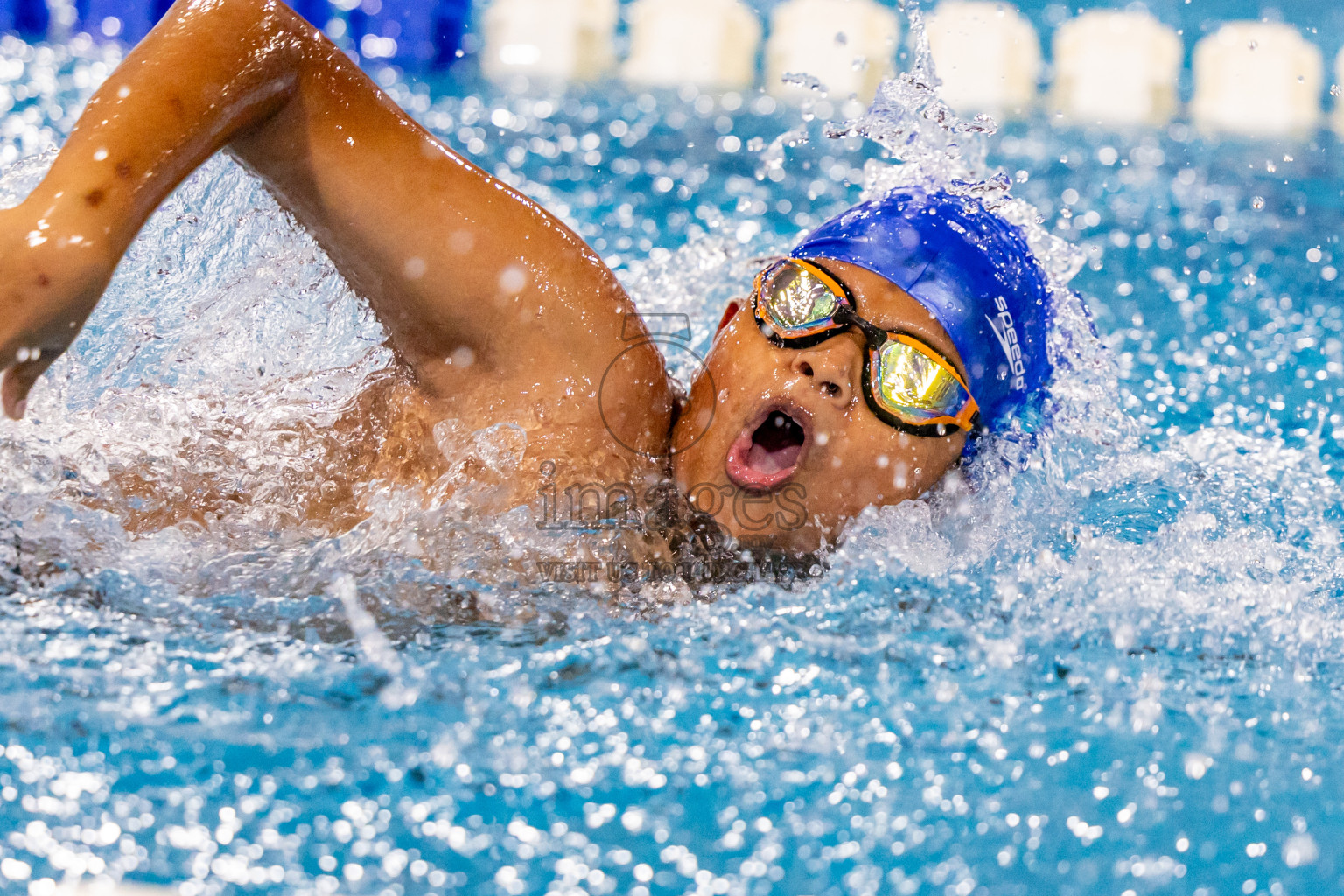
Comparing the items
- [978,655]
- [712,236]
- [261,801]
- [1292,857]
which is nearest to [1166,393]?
[712,236]

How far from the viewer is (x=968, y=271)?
1570mm

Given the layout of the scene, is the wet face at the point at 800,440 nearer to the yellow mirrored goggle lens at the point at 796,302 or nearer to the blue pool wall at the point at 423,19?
the yellow mirrored goggle lens at the point at 796,302

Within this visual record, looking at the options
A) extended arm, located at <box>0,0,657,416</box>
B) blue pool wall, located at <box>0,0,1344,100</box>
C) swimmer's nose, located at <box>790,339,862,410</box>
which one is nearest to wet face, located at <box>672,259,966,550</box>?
swimmer's nose, located at <box>790,339,862,410</box>

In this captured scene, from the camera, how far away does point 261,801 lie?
1095mm

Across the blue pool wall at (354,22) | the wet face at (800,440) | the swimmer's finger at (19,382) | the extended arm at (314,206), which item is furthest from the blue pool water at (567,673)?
the blue pool wall at (354,22)

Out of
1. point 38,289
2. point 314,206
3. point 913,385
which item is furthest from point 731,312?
point 38,289

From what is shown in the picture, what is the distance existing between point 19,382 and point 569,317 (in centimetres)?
59

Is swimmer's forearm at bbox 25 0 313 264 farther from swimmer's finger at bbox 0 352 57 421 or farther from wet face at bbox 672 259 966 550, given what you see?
wet face at bbox 672 259 966 550

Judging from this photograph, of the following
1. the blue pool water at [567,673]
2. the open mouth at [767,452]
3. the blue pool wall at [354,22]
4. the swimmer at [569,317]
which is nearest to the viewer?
the blue pool water at [567,673]

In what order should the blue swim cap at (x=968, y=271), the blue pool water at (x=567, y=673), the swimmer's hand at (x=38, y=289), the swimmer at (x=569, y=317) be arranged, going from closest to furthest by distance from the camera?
the swimmer's hand at (x=38, y=289) < the blue pool water at (x=567, y=673) < the swimmer at (x=569, y=317) < the blue swim cap at (x=968, y=271)

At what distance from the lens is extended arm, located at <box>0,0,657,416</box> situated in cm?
104

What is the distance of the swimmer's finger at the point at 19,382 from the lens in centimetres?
103

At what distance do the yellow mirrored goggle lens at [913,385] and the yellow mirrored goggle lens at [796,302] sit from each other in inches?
3.4

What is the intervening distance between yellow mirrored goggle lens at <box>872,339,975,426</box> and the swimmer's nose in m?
0.03
